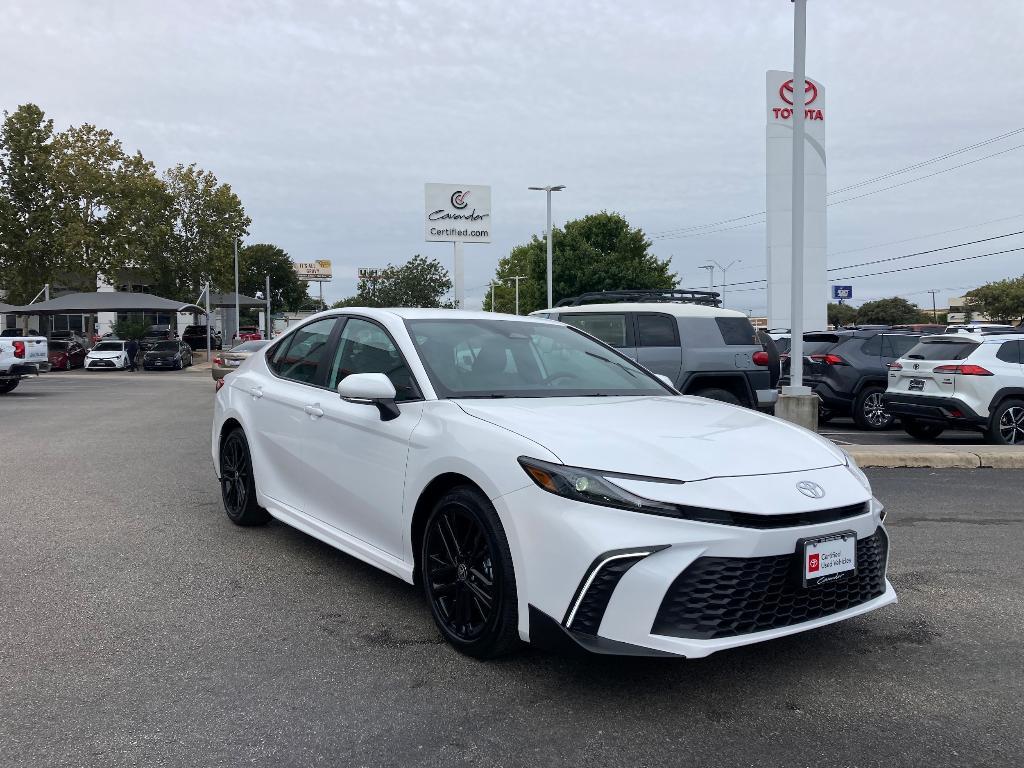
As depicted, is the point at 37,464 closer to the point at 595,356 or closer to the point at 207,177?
the point at 595,356

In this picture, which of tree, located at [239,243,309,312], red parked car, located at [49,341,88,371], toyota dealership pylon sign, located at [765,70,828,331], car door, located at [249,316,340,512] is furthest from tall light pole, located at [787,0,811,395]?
tree, located at [239,243,309,312]

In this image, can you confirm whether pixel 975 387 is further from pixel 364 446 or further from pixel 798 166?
pixel 364 446

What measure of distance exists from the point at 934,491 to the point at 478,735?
625cm

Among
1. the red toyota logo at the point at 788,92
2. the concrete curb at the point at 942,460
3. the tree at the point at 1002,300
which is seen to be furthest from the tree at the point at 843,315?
the concrete curb at the point at 942,460

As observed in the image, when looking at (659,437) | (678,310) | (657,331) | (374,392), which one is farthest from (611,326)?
(659,437)

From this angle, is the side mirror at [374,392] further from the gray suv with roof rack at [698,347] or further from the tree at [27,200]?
the tree at [27,200]

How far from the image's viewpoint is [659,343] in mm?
11758

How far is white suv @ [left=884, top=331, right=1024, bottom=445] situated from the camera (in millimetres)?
11266

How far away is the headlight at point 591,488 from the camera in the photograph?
3186 millimetres

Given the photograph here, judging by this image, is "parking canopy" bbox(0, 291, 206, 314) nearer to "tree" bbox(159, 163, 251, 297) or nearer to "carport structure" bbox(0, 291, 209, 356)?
"carport structure" bbox(0, 291, 209, 356)

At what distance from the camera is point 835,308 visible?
119 m

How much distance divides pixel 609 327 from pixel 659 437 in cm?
856

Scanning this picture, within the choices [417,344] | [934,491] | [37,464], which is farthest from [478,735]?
[37,464]

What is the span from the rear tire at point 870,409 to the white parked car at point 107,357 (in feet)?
110
